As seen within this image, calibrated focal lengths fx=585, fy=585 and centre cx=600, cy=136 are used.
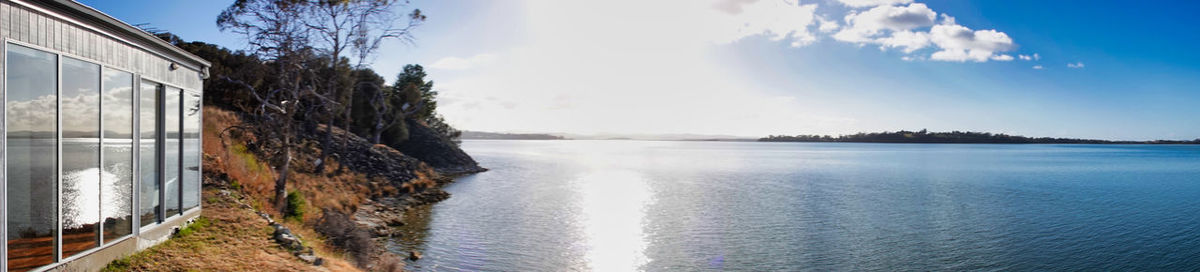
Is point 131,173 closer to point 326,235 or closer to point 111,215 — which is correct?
point 111,215

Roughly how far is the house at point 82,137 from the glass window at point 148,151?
0.06ft

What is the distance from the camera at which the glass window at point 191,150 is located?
11.7 meters

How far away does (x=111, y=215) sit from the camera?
894 centimetres

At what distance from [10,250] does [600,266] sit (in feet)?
45.5

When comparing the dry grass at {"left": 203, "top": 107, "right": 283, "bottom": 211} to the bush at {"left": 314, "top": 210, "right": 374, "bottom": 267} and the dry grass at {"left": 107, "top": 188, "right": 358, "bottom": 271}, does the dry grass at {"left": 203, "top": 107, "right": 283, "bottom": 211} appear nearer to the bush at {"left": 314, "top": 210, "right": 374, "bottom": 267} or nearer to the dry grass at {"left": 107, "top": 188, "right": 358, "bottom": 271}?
the bush at {"left": 314, "top": 210, "right": 374, "bottom": 267}

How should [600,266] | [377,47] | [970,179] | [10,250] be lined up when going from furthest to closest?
[970,179] → [377,47] → [600,266] → [10,250]

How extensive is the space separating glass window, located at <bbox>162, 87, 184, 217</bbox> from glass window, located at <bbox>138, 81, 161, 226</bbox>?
219 millimetres

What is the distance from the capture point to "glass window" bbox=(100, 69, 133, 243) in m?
8.53

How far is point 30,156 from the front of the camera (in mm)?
6855

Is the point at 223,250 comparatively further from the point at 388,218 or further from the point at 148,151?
the point at 388,218

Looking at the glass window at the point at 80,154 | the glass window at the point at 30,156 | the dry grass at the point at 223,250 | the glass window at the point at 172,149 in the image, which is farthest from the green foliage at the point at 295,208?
the glass window at the point at 30,156

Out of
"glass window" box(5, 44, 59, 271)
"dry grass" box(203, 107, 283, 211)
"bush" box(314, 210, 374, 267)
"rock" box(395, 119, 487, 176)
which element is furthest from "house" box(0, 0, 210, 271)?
"rock" box(395, 119, 487, 176)

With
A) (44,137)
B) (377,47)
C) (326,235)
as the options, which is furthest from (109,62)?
(377,47)

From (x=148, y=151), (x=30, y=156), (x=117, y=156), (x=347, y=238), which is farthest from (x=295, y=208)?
(x=30, y=156)
